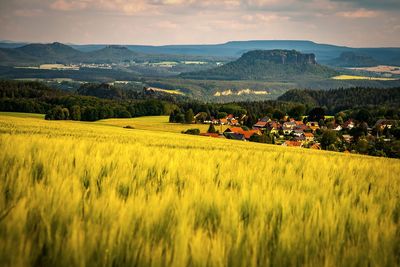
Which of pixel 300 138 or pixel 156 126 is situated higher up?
pixel 156 126

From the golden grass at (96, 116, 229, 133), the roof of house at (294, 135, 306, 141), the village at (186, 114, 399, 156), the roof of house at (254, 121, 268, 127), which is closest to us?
the village at (186, 114, 399, 156)

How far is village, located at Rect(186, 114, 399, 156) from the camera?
267ft

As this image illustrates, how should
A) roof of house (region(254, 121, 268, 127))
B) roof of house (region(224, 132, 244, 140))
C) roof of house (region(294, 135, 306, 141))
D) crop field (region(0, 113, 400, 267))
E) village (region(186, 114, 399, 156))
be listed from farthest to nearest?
roof of house (region(254, 121, 268, 127))
roof of house (region(294, 135, 306, 141))
roof of house (region(224, 132, 244, 140))
village (region(186, 114, 399, 156))
crop field (region(0, 113, 400, 267))

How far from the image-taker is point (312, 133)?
117562 millimetres

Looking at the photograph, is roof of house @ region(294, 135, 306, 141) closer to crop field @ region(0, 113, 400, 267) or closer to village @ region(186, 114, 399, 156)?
village @ region(186, 114, 399, 156)

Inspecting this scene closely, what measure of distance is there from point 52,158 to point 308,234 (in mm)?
3807

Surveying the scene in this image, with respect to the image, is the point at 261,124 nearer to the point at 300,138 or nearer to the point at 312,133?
the point at 312,133

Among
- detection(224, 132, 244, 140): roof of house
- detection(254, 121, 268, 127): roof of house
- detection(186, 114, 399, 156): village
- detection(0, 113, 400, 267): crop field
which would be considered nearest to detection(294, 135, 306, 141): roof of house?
detection(186, 114, 399, 156): village

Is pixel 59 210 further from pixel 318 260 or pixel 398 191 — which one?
pixel 398 191

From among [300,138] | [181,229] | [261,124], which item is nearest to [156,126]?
[300,138]

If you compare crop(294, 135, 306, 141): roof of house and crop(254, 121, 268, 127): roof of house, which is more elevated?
crop(294, 135, 306, 141): roof of house

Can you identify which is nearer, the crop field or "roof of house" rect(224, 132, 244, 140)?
the crop field

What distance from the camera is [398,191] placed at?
5.72 m

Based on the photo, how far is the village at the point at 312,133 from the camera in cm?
8150
